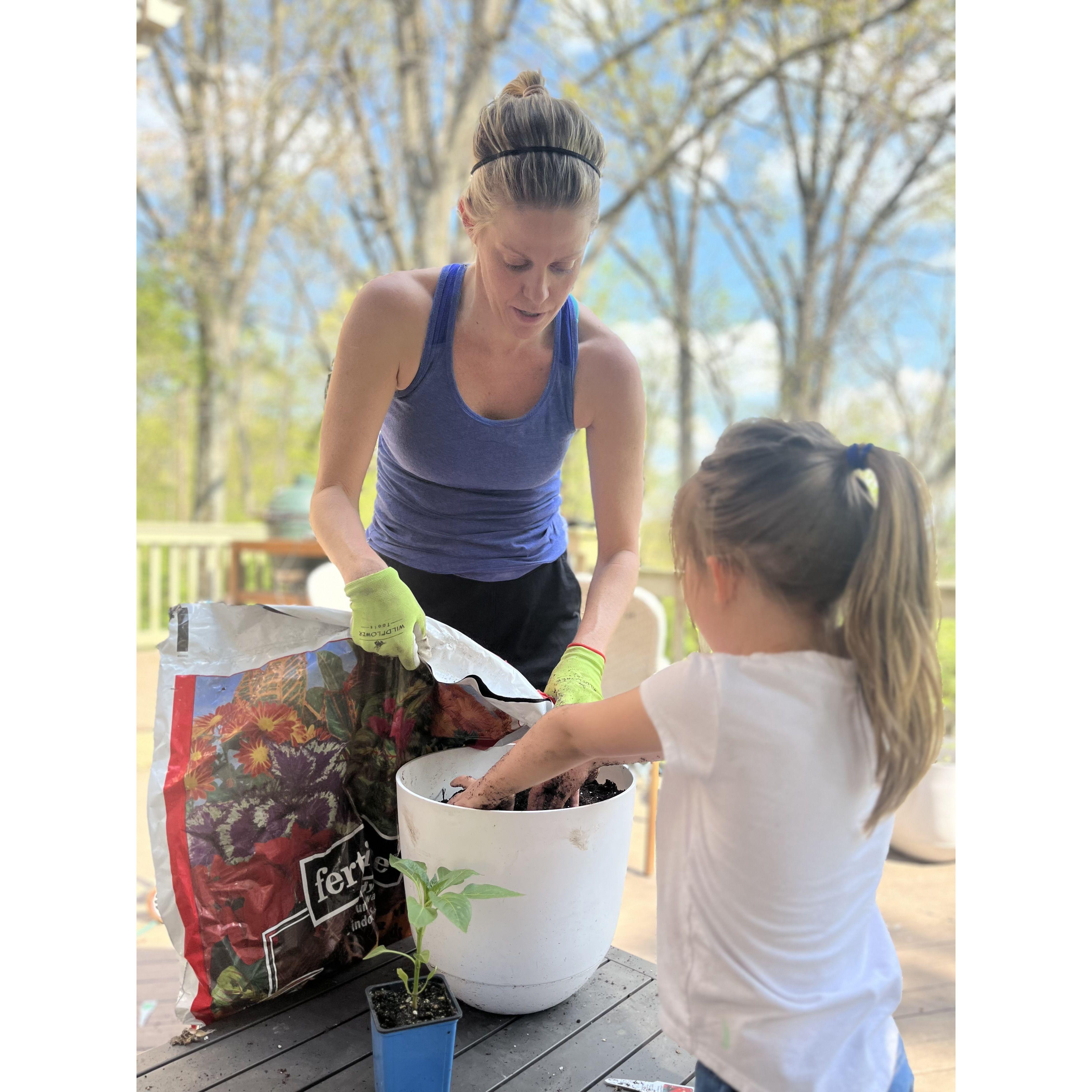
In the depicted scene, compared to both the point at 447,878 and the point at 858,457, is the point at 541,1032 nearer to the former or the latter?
the point at 447,878

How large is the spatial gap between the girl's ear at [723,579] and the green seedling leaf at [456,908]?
384 mm

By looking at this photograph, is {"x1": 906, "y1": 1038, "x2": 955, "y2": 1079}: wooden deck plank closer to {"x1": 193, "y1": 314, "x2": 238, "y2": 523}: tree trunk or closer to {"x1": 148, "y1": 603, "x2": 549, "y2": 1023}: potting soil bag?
{"x1": 148, "y1": 603, "x2": 549, "y2": 1023}: potting soil bag

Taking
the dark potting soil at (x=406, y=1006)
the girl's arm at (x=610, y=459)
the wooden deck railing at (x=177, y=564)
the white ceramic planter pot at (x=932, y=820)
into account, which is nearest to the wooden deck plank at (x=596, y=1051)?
the dark potting soil at (x=406, y=1006)

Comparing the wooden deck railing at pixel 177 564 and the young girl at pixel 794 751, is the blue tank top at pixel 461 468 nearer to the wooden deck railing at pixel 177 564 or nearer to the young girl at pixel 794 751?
the young girl at pixel 794 751

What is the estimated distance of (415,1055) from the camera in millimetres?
877

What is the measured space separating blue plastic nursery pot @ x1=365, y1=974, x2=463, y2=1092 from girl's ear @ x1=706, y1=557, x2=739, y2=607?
1.56 ft

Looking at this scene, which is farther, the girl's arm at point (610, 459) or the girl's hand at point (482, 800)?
the girl's arm at point (610, 459)

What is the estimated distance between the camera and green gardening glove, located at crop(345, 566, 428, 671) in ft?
3.62

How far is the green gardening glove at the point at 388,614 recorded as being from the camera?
1.10 meters

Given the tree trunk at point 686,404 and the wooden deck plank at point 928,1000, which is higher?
the tree trunk at point 686,404

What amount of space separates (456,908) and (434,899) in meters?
0.04

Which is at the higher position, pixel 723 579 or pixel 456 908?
pixel 723 579

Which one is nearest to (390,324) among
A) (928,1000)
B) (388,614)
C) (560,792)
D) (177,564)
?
(388,614)
